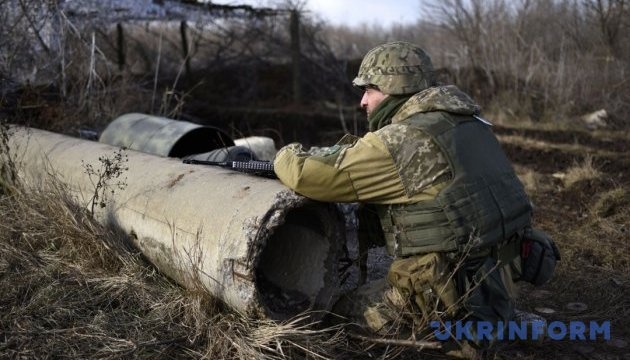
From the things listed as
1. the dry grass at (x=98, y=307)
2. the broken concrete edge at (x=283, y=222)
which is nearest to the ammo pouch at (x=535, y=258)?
the broken concrete edge at (x=283, y=222)

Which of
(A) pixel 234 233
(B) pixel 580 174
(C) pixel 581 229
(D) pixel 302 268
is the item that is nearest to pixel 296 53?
(B) pixel 580 174

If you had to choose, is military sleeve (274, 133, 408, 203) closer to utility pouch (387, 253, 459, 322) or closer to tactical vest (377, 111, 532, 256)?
tactical vest (377, 111, 532, 256)

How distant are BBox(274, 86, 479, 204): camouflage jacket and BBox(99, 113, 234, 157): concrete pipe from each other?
8.95 feet

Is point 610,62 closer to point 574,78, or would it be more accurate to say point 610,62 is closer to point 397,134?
point 574,78

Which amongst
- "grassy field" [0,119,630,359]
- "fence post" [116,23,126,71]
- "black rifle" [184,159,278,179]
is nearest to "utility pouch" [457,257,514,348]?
"grassy field" [0,119,630,359]

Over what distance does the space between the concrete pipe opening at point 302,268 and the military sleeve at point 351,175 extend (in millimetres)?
272

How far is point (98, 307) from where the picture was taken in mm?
3293

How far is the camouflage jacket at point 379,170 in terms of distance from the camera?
9.38 ft

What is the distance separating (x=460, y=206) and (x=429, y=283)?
0.38m

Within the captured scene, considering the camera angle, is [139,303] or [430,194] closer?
[430,194]

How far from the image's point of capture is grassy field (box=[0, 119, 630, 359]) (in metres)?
2.87

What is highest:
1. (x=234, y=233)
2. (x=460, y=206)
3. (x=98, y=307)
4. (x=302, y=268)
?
(x=460, y=206)

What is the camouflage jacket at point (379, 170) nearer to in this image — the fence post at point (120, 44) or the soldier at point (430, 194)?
the soldier at point (430, 194)

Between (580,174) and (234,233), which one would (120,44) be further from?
(234,233)
